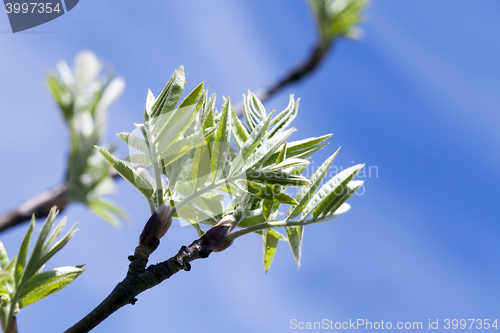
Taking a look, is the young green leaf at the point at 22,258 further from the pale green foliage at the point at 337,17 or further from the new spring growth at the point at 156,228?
the pale green foliage at the point at 337,17

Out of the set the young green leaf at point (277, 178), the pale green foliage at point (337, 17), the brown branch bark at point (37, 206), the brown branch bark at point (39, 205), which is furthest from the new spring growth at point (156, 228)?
the pale green foliage at point (337, 17)

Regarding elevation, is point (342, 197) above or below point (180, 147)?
below

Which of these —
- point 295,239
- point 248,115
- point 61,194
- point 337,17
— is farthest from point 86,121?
point 337,17

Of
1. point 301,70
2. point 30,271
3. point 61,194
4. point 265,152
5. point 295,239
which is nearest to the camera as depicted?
point 30,271

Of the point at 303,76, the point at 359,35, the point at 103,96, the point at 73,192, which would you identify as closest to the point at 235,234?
the point at 73,192

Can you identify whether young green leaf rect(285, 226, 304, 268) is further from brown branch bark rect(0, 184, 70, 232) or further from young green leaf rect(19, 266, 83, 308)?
brown branch bark rect(0, 184, 70, 232)

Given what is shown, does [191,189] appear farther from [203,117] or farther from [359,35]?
[359,35]

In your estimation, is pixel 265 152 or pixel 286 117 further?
pixel 286 117

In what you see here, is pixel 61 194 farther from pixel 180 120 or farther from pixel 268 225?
pixel 268 225
